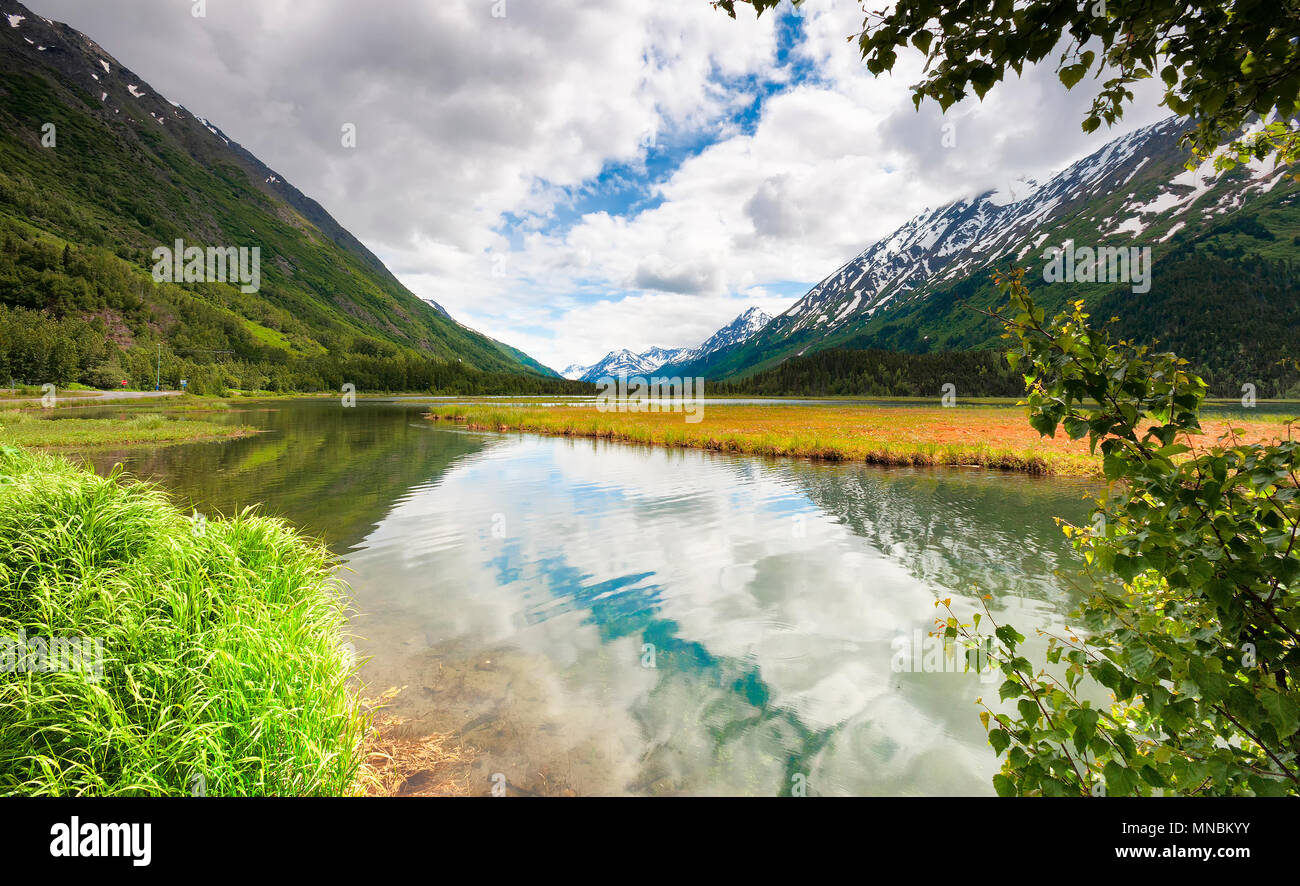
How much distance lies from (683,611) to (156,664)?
28.5ft

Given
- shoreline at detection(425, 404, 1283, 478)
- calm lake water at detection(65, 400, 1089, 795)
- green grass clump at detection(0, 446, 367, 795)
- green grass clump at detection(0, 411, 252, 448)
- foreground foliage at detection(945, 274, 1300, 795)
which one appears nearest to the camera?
foreground foliage at detection(945, 274, 1300, 795)

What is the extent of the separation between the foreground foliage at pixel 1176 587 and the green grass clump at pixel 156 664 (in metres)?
6.02

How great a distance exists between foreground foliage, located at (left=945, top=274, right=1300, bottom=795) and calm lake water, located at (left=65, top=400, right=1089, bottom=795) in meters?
4.26

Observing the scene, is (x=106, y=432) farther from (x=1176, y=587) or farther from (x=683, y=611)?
(x=1176, y=587)

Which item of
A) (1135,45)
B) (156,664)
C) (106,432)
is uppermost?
(1135,45)

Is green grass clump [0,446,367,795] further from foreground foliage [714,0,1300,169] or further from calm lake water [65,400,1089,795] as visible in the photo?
foreground foliage [714,0,1300,169]

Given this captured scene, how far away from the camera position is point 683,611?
36.6 feet

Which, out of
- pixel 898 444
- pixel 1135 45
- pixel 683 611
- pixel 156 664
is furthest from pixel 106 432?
pixel 898 444

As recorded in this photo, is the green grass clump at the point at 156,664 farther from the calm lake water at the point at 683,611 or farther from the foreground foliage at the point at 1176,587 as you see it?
the foreground foliage at the point at 1176,587

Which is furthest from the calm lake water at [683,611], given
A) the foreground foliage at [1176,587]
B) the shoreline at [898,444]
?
the shoreline at [898,444]

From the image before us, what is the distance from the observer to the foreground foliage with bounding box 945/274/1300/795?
2.46m

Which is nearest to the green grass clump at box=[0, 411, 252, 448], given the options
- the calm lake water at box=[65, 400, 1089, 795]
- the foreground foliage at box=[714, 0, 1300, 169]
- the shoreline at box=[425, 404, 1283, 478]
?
the calm lake water at box=[65, 400, 1089, 795]
